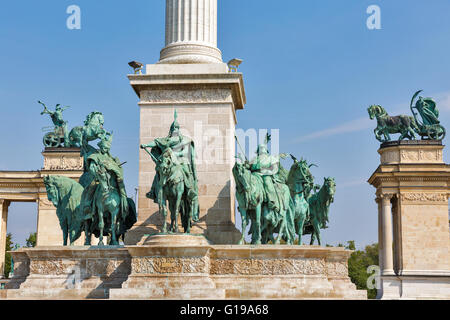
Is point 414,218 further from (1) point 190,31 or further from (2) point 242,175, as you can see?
(2) point 242,175

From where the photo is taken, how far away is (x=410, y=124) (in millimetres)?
56594

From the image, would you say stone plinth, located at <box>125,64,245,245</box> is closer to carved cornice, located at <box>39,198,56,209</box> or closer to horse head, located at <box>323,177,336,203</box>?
horse head, located at <box>323,177,336,203</box>

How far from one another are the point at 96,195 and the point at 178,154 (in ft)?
9.71

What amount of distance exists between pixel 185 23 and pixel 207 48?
1080 millimetres

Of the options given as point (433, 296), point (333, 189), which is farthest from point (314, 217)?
A: point (433, 296)

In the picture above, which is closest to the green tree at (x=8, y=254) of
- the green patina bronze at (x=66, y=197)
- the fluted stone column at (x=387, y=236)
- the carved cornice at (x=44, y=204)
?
the carved cornice at (x=44, y=204)

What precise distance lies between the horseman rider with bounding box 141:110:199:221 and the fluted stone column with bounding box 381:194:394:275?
3647cm

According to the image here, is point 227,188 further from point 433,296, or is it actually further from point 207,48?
point 433,296

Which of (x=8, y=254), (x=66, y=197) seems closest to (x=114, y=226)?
(x=66, y=197)

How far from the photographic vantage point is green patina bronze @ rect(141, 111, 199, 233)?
18.0m

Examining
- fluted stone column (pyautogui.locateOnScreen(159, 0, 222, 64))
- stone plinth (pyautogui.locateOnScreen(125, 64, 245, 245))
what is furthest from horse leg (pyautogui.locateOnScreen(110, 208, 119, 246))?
fluted stone column (pyautogui.locateOnScreen(159, 0, 222, 64))

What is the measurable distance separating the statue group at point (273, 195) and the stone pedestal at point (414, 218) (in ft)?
98.7

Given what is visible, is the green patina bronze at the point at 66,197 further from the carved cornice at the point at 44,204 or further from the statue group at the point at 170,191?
the carved cornice at the point at 44,204

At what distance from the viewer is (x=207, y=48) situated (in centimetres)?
2203
